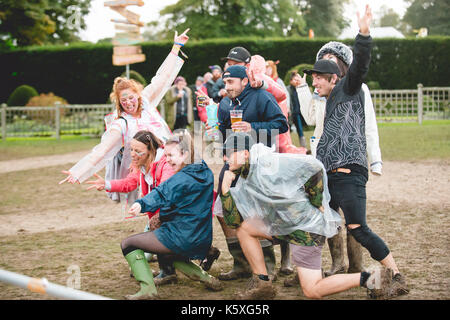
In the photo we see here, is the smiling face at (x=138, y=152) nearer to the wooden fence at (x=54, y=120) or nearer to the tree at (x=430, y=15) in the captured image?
the wooden fence at (x=54, y=120)

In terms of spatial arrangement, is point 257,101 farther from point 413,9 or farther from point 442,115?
point 413,9

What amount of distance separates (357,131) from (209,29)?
34044 mm

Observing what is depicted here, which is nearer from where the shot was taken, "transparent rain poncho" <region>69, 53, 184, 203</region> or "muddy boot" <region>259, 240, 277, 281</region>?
"muddy boot" <region>259, 240, 277, 281</region>

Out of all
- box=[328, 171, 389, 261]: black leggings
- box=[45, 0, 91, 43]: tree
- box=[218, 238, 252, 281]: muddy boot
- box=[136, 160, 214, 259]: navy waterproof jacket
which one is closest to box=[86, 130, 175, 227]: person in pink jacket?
box=[136, 160, 214, 259]: navy waterproof jacket

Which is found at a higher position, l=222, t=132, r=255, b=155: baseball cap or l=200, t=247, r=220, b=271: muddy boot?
l=222, t=132, r=255, b=155: baseball cap

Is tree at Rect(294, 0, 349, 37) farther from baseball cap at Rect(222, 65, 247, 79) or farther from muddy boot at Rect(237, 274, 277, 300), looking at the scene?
muddy boot at Rect(237, 274, 277, 300)

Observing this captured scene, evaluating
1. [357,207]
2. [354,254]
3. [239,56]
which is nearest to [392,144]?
[239,56]

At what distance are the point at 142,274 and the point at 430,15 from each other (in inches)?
2452

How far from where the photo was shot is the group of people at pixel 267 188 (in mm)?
4129

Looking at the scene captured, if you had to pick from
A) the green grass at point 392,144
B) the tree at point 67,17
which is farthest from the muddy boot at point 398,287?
the tree at point 67,17

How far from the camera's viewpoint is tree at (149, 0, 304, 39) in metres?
37.6

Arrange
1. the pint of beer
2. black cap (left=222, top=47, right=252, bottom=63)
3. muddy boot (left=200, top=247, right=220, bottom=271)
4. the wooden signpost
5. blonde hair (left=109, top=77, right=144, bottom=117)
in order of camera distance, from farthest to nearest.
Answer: the wooden signpost
blonde hair (left=109, top=77, right=144, bottom=117)
black cap (left=222, top=47, right=252, bottom=63)
muddy boot (left=200, top=247, right=220, bottom=271)
the pint of beer

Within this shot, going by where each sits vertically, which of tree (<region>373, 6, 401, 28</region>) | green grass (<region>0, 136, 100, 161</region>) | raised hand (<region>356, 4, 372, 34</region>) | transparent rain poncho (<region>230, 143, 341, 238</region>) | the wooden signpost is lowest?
green grass (<region>0, 136, 100, 161</region>)

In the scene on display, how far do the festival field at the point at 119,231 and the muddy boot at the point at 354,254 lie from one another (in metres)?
0.34
